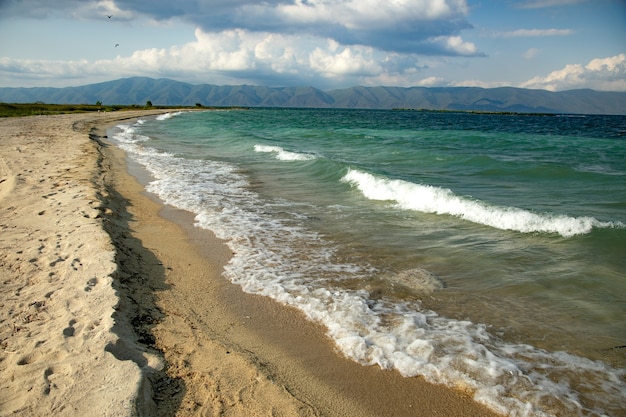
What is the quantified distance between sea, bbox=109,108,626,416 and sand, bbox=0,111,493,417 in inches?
16.8

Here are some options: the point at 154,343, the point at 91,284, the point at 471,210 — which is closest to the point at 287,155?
the point at 471,210

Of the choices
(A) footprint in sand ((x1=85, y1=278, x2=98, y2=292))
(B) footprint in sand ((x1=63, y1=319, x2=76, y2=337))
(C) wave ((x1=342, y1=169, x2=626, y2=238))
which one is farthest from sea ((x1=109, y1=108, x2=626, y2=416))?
(B) footprint in sand ((x1=63, y1=319, x2=76, y2=337))

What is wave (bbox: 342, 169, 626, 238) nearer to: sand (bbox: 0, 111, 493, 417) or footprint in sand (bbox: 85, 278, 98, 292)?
sand (bbox: 0, 111, 493, 417)

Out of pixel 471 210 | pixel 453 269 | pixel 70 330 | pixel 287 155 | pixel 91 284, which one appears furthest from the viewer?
pixel 287 155

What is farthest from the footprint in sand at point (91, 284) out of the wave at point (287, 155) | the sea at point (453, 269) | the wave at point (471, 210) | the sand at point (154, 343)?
the wave at point (287, 155)

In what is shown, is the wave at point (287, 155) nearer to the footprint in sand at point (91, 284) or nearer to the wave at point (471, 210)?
the wave at point (471, 210)

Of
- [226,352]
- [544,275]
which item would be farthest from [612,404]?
[226,352]

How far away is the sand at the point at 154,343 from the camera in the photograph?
3.33 metres

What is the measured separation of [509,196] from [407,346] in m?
9.65

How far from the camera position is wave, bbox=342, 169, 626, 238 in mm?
8680

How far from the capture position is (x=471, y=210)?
33.3ft

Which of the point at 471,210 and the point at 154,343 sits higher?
the point at 471,210

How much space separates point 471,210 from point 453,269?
4.00 meters

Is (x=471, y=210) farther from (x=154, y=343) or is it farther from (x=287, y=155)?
(x=287, y=155)
